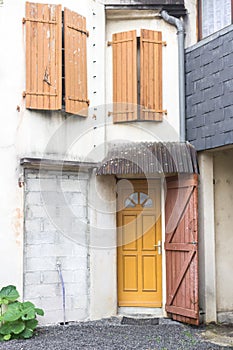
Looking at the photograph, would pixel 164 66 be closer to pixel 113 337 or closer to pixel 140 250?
pixel 140 250

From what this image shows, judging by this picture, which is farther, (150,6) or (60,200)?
(150,6)

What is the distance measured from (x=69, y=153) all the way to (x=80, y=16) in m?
2.21

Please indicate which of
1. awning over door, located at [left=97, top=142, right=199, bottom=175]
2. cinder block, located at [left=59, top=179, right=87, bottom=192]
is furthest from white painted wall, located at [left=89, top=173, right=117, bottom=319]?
awning over door, located at [left=97, top=142, right=199, bottom=175]

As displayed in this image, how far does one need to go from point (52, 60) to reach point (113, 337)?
420 centimetres

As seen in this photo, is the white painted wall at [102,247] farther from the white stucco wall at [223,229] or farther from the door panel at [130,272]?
the white stucco wall at [223,229]

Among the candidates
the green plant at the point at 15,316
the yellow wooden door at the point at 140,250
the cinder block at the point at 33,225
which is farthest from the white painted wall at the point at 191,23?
the green plant at the point at 15,316

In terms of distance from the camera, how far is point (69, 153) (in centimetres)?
870

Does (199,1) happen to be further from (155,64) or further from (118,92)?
(118,92)

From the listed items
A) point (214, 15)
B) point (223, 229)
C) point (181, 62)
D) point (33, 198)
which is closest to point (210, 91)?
point (181, 62)

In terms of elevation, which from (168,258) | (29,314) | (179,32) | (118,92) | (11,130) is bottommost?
(29,314)

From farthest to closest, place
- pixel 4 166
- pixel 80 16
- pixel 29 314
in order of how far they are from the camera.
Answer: pixel 80 16
pixel 4 166
pixel 29 314

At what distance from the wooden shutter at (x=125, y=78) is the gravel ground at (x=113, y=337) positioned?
3.33 metres

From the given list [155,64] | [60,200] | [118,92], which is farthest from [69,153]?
[155,64]

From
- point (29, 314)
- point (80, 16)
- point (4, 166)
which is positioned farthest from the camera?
point (80, 16)
